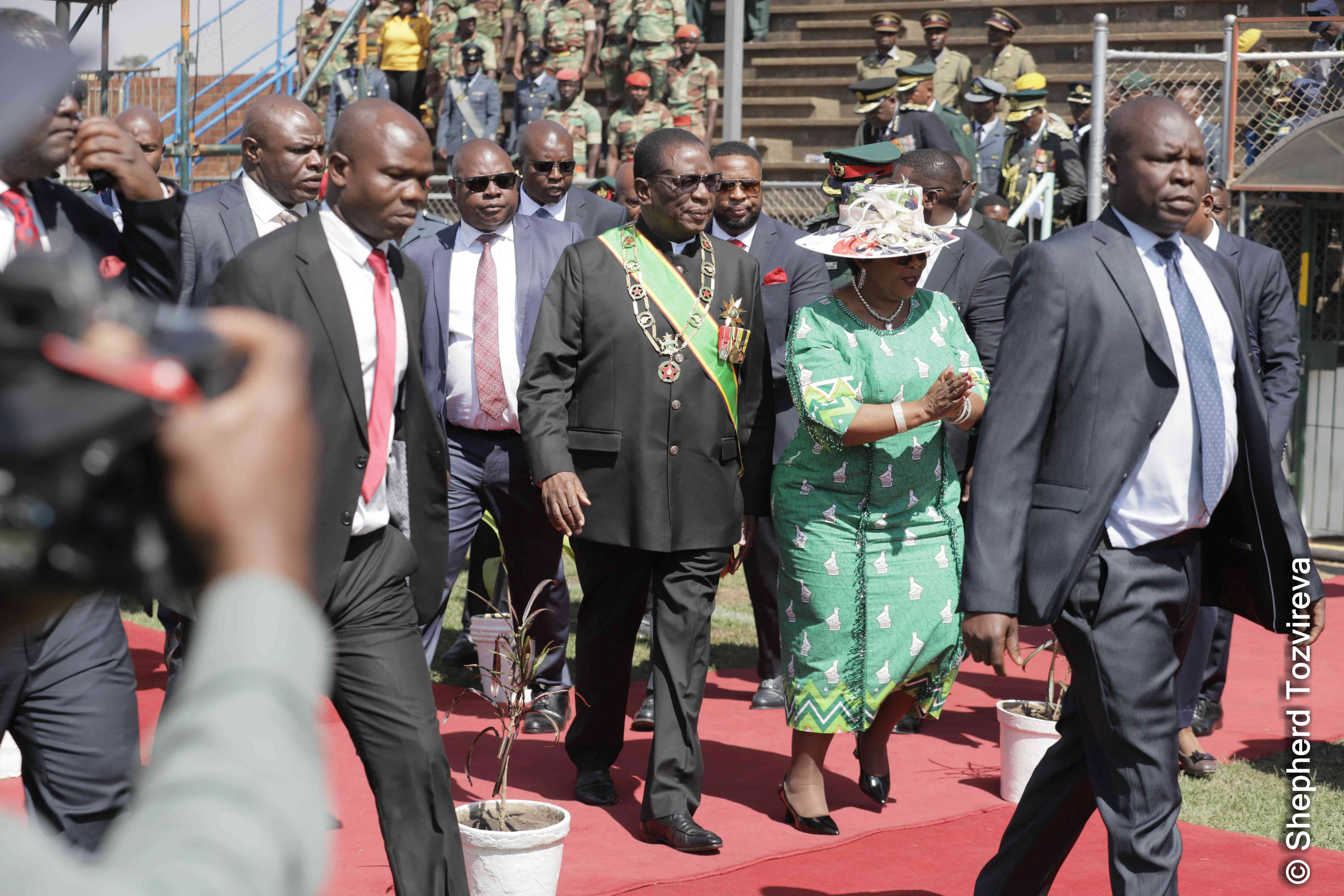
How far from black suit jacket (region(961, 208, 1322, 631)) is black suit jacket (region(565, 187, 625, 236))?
4.41 m

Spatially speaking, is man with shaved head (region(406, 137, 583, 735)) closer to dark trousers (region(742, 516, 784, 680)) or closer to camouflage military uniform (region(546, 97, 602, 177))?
dark trousers (region(742, 516, 784, 680))

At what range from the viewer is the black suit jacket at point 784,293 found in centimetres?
668

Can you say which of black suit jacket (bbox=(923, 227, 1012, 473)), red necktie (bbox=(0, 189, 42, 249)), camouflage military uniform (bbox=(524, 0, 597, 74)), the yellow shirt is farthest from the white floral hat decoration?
the yellow shirt

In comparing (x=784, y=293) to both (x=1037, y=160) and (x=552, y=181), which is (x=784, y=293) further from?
(x=1037, y=160)

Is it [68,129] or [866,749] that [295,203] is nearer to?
[68,129]

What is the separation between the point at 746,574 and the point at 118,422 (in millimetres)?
6178

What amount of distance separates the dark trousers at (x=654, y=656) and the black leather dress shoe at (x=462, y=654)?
1.98 meters

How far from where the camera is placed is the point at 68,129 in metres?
3.06

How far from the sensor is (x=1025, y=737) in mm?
5461

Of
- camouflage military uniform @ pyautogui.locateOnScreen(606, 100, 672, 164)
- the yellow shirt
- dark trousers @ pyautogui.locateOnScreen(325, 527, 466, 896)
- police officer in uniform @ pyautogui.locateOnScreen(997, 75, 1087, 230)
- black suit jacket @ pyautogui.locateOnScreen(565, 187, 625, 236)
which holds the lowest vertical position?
dark trousers @ pyautogui.locateOnScreen(325, 527, 466, 896)

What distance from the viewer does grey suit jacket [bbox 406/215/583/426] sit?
636 centimetres

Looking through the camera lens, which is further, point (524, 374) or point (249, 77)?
point (249, 77)

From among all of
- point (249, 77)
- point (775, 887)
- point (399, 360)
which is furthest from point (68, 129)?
point (249, 77)

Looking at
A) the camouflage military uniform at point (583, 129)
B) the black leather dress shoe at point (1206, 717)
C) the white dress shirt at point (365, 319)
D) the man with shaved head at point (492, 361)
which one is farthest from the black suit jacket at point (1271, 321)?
the camouflage military uniform at point (583, 129)
